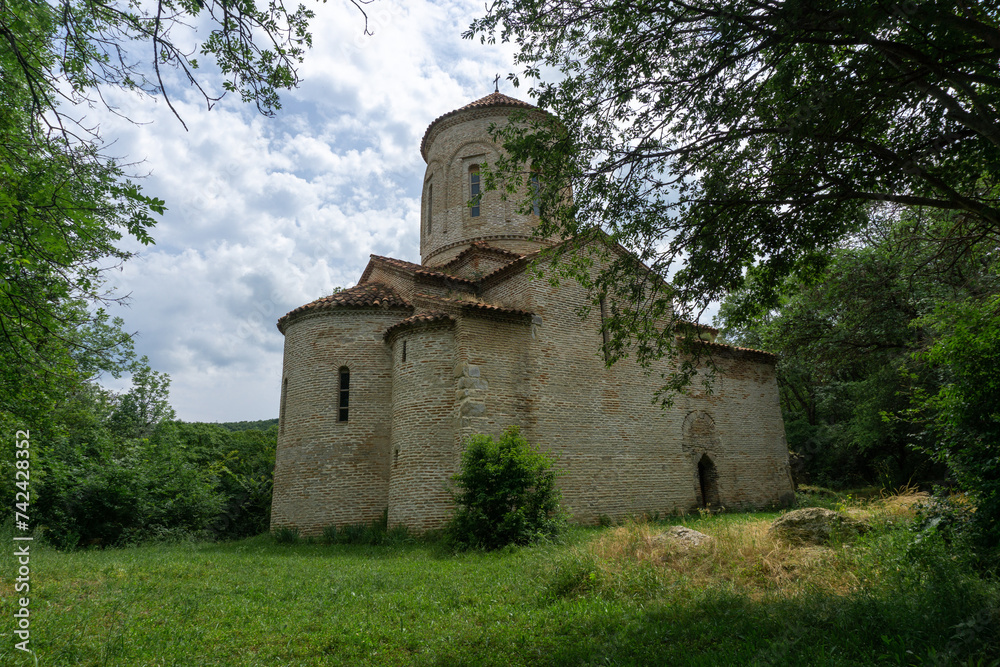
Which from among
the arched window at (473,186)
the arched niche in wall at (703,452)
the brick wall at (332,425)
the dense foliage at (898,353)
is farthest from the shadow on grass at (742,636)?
the arched window at (473,186)

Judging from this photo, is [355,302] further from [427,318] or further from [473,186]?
[473,186]

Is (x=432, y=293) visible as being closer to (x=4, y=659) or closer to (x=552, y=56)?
(x=552, y=56)

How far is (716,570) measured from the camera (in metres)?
6.26

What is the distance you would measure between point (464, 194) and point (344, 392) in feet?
25.7

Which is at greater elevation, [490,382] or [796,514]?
[490,382]

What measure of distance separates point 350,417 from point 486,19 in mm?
9808

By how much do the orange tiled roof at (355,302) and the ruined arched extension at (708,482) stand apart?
9292mm

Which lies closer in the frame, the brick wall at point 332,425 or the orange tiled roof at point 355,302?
the brick wall at point 332,425

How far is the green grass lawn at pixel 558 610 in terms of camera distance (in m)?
4.07

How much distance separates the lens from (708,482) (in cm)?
1486

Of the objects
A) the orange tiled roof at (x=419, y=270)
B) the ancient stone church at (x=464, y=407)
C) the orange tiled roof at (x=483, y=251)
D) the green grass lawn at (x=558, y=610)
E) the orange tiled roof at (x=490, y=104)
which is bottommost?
the green grass lawn at (x=558, y=610)

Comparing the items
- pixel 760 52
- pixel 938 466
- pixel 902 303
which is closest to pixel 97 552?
pixel 760 52

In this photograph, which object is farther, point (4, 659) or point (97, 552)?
point (97, 552)

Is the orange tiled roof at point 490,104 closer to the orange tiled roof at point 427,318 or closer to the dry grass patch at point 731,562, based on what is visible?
the orange tiled roof at point 427,318
